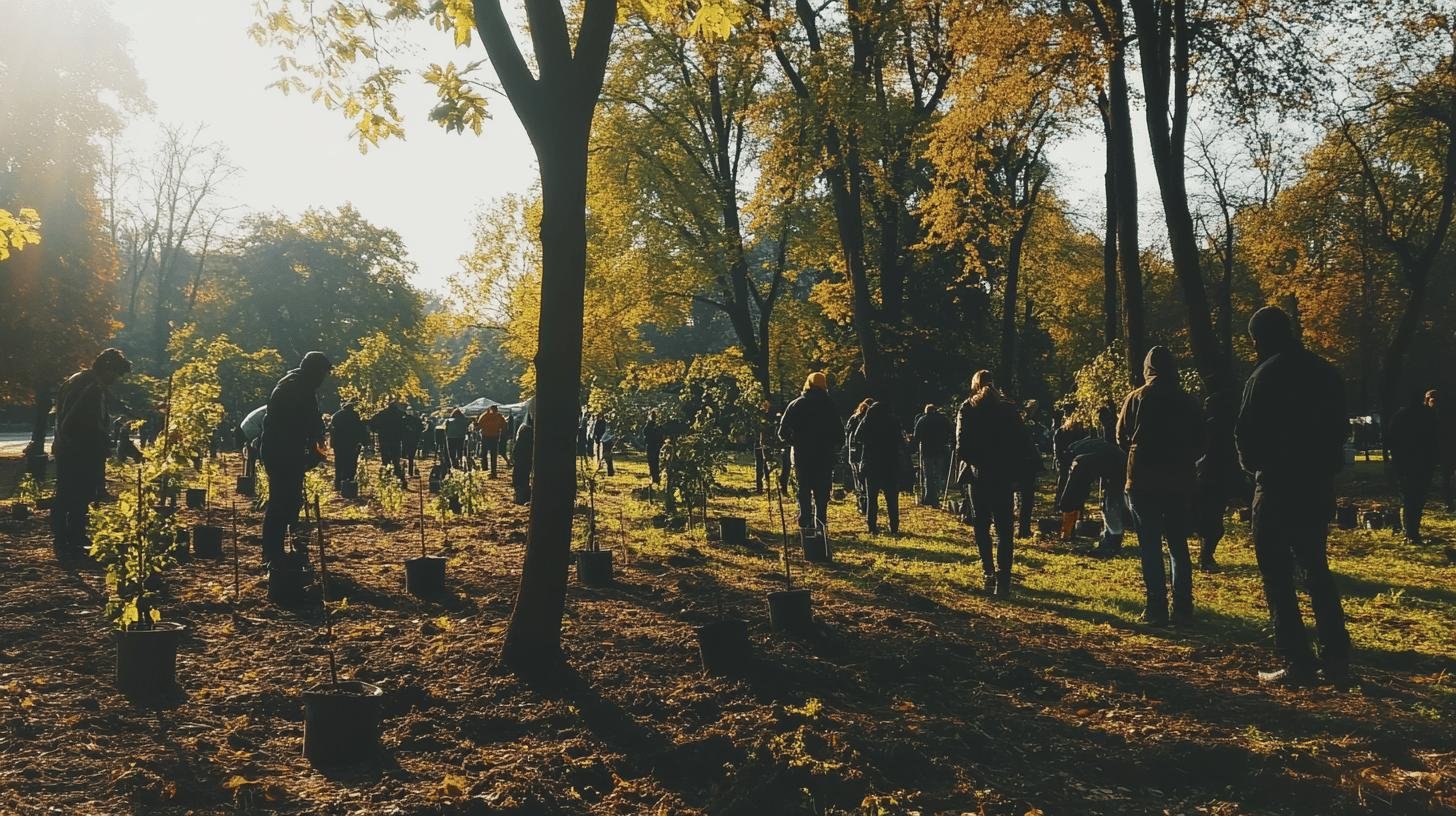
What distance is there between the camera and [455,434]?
2723 centimetres

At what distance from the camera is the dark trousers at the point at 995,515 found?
862cm

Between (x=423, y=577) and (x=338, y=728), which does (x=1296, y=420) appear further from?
(x=423, y=577)

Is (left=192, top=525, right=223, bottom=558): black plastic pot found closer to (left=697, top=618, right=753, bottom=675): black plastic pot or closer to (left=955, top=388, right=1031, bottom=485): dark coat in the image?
(left=697, top=618, right=753, bottom=675): black plastic pot

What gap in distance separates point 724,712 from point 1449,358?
50238 mm

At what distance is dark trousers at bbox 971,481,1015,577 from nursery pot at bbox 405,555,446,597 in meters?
5.18

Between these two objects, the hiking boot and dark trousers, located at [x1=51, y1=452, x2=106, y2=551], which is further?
dark trousers, located at [x1=51, y1=452, x2=106, y2=551]

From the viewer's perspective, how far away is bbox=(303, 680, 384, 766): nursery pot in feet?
15.1

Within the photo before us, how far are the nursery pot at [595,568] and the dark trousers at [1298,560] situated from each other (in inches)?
227

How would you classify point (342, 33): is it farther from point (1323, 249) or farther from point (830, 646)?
point (1323, 249)

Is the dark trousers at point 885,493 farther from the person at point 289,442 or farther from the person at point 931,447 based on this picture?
the person at point 289,442

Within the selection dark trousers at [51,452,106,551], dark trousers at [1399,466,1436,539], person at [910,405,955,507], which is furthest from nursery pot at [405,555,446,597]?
dark trousers at [1399,466,1436,539]

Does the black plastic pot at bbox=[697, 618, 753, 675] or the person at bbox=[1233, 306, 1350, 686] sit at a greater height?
the person at bbox=[1233, 306, 1350, 686]

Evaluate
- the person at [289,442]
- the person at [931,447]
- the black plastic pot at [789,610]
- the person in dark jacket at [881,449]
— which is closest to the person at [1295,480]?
the black plastic pot at [789,610]

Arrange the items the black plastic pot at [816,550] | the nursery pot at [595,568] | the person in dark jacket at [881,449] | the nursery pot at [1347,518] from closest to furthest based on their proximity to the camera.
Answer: the nursery pot at [595,568] → the black plastic pot at [816,550] → the person in dark jacket at [881,449] → the nursery pot at [1347,518]
